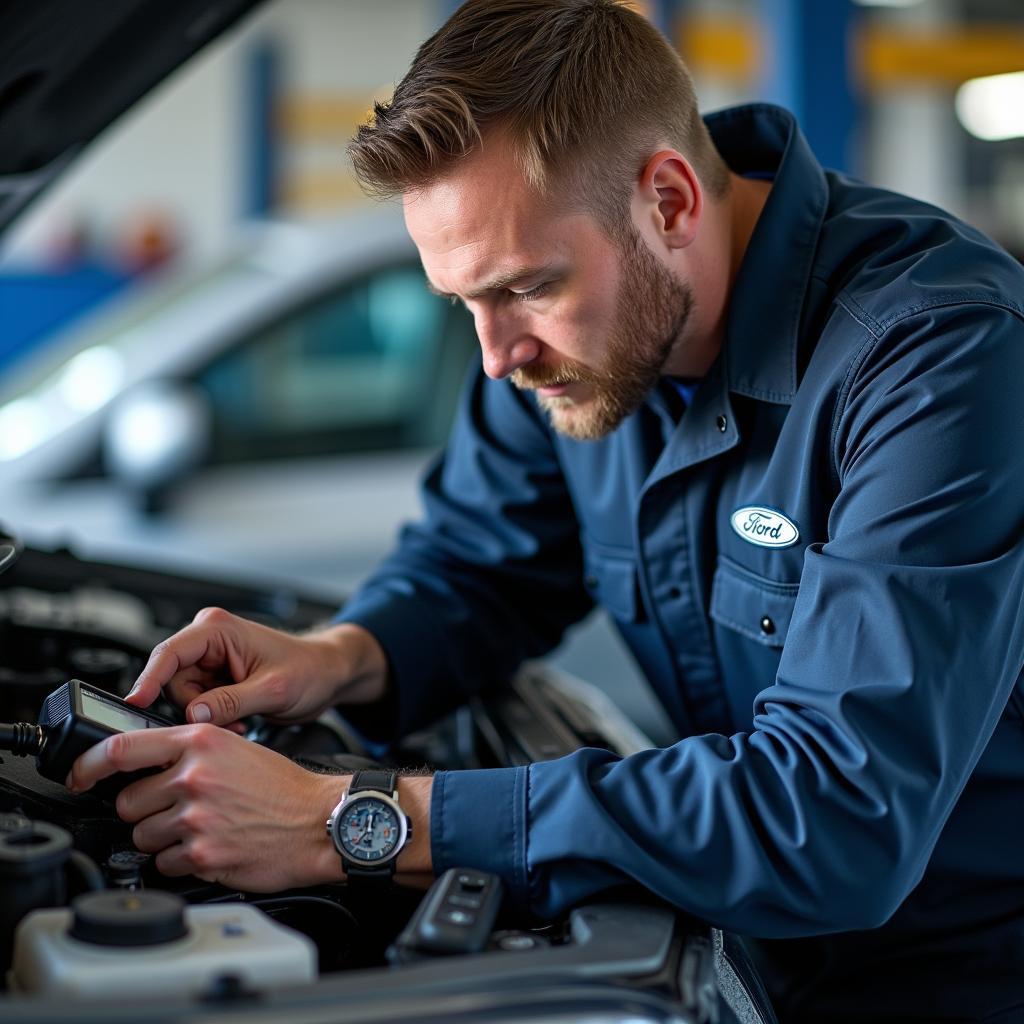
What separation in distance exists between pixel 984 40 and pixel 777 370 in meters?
10.0

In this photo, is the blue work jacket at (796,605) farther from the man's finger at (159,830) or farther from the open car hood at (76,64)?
the open car hood at (76,64)

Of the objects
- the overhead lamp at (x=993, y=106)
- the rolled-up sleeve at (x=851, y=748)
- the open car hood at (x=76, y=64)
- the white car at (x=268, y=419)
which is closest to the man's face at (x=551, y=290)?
the rolled-up sleeve at (x=851, y=748)

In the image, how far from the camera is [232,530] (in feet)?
9.70

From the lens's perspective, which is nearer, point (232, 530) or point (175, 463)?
point (175, 463)

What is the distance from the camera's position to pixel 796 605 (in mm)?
1128

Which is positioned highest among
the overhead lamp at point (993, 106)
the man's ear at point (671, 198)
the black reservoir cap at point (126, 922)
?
the overhead lamp at point (993, 106)

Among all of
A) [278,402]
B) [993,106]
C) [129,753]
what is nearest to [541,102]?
[129,753]

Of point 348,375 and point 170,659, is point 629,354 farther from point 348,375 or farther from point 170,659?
point 348,375

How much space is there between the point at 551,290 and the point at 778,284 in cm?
25

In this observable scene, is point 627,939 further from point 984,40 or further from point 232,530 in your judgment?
point 984,40

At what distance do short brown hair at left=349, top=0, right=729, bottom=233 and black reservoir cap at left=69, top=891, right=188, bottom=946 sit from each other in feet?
2.37

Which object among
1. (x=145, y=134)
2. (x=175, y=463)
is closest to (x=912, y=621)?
(x=175, y=463)

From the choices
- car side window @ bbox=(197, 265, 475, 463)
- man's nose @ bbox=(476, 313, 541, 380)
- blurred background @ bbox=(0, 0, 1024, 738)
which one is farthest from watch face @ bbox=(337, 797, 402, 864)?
car side window @ bbox=(197, 265, 475, 463)

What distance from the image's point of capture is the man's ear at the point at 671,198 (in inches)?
51.9
